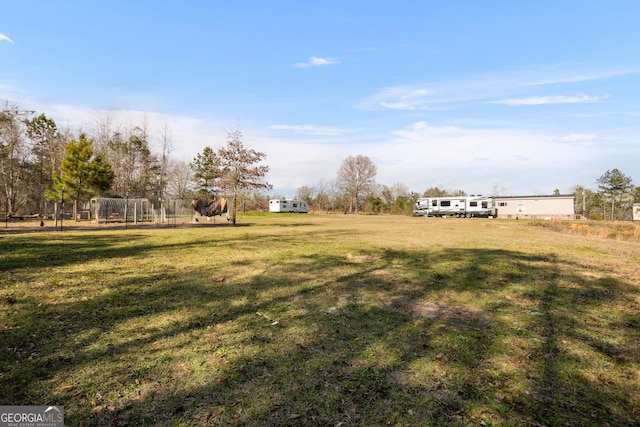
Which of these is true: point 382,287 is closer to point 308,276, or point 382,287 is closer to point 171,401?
point 308,276

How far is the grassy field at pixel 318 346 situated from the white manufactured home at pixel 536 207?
4576cm

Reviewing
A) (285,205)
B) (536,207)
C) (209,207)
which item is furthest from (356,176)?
(209,207)

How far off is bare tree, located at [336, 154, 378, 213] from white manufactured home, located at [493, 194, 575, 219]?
2638 centimetres

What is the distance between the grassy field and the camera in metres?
2.78

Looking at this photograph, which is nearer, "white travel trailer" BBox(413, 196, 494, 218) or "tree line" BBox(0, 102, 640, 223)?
"tree line" BBox(0, 102, 640, 223)

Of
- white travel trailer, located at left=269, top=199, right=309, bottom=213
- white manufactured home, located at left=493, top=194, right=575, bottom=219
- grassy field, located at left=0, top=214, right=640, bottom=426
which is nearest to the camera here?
grassy field, located at left=0, top=214, right=640, bottom=426

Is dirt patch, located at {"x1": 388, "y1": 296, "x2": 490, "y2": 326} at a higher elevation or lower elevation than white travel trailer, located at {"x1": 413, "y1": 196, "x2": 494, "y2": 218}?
lower

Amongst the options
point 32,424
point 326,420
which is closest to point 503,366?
point 326,420

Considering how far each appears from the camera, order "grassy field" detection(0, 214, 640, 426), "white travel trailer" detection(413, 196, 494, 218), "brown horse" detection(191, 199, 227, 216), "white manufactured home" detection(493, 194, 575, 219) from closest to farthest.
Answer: "grassy field" detection(0, 214, 640, 426) < "brown horse" detection(191, 199, 227, 216) < "white manufactured home" detection(493, 194, 575, 219) < "white travel trailer" detection(413, 196, 494, 218)

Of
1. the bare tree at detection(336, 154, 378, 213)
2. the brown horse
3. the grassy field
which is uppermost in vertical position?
the bare tree at detection(336, 154, 378, 213)

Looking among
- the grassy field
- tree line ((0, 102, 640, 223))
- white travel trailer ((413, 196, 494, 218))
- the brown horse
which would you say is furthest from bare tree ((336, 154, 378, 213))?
the grassy field

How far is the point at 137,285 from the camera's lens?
21.6ft

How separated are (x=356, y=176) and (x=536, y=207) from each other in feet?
113

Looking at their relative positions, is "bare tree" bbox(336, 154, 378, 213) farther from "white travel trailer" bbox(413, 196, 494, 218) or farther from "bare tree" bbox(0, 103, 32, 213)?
"bare tree" bbox(0, 103, 32, 213)
